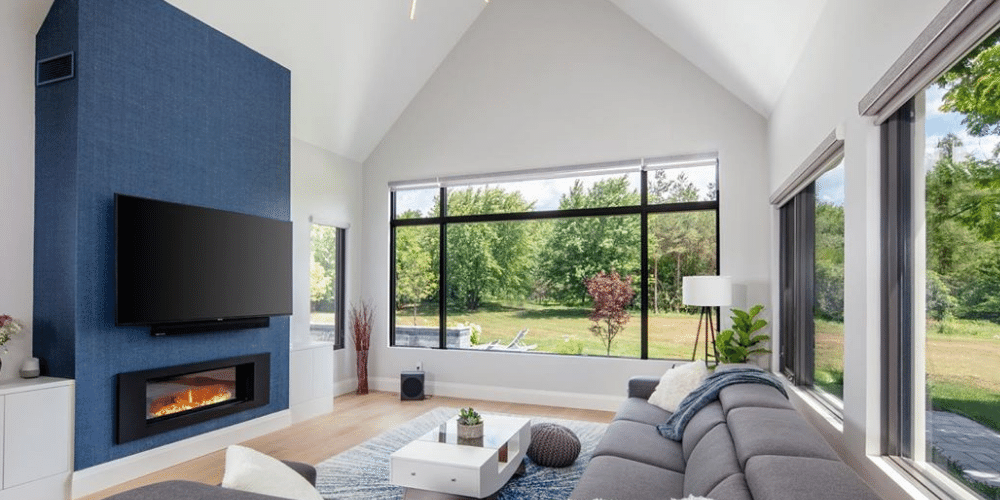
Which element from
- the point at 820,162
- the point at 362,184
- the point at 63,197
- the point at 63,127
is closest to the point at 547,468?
the point at 820,162

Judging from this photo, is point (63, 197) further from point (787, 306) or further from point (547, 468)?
point (787, 306)

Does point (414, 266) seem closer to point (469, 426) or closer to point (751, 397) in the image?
point (469, 426)

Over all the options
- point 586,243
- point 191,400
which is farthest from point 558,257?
point 191,400

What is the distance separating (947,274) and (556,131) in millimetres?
4367

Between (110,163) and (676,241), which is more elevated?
(110,163)

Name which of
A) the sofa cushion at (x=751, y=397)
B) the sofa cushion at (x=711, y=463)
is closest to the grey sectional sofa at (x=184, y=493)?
the sofa cushion at (x=711, y=463)

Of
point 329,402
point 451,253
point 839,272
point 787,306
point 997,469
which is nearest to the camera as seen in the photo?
point 997,469

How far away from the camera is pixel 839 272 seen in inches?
113

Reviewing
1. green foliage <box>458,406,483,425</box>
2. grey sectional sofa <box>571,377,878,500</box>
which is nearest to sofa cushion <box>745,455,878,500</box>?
grey sectional sofa <box>571,377,878,500</box>

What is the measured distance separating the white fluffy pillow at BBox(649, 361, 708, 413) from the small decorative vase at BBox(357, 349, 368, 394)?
11.6 ft

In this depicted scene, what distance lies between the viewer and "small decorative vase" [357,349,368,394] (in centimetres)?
631

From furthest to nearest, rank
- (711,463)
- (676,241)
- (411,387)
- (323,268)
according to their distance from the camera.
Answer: (323,268) → (411,387) → (676,241) → (711,463)

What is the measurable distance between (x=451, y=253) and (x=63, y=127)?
3.79m

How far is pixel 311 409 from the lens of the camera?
5312mm
